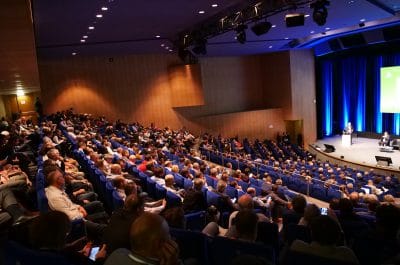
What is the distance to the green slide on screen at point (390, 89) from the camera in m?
17.1

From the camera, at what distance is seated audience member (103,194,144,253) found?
8.34 ft

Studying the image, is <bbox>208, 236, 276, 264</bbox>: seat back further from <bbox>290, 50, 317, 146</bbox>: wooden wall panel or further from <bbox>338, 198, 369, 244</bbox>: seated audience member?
<bbox>290, 50, 317, 146</bbox>: wooden wall panel

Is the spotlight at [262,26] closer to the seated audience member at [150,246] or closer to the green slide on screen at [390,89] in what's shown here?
the seated audience member at [150,246]

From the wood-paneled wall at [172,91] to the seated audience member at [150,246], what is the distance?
50.0 feet

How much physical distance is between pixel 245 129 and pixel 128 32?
1040cm

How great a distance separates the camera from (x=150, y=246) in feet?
5.83

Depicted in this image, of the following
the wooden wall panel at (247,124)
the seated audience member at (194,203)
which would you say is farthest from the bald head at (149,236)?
the wooden wall panel at (247,124)

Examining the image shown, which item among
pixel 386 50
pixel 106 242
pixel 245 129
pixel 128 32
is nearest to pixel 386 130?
pixel 386 50

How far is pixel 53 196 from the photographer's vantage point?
3.65m

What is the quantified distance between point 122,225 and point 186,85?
51.0 ft

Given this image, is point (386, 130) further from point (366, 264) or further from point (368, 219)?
point (366, 264)

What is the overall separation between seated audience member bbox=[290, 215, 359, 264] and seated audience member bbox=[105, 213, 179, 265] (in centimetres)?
97

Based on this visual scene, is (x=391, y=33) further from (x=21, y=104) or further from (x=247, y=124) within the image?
(x=21, y=104)

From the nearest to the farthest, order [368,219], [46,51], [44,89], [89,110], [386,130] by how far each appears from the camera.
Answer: [368,219] < [46,51] < [44,89] < [89,110] < [386,130]
